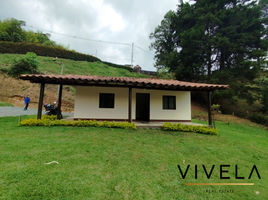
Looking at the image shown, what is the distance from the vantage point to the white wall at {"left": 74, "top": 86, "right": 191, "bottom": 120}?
26.1 feet

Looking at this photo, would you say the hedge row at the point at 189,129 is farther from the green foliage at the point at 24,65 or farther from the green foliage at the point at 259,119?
the green foliage at the point at 24,65

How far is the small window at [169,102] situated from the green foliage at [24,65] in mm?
16161

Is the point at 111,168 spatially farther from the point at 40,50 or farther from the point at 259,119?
the point at 40,50

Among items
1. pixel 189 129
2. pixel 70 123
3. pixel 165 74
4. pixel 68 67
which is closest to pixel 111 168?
pixel 70 123

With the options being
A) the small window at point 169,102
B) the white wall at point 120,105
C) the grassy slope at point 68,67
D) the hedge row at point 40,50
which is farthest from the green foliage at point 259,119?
the hedge row at point 40,50

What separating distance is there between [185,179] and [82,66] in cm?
2293

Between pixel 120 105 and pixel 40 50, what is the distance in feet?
71.9

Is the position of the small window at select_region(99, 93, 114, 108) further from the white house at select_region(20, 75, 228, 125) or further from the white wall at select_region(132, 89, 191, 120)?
the white wall at select_region(132, 89, 191, 120)

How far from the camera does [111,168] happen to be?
3.01m

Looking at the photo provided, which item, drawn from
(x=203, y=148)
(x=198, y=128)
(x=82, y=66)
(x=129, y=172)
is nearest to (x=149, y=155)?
(x=129, y=172)

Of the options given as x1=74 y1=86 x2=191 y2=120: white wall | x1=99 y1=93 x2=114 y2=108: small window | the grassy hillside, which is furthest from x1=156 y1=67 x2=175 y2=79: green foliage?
the grassy hillside

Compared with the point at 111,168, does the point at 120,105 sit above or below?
above

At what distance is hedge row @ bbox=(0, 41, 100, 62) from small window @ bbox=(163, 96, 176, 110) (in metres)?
21.4

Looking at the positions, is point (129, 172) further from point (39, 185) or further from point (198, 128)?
point (198, 128)
